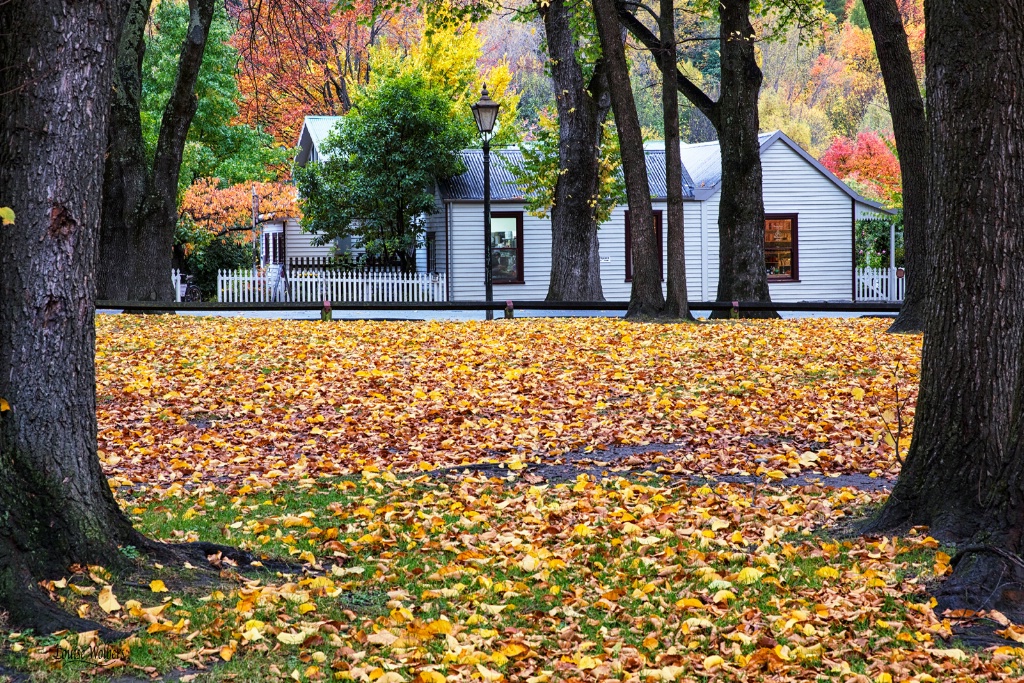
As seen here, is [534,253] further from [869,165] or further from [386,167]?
[869,165]

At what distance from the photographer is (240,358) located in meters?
14.6

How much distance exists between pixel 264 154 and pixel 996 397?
38.5 m

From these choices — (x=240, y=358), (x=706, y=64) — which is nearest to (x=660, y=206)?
(x=240, y=358)

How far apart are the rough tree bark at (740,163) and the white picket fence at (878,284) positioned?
14064mm

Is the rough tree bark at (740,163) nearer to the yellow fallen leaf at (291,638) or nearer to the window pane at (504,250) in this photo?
the window pane at (504,250)

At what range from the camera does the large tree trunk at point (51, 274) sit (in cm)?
527

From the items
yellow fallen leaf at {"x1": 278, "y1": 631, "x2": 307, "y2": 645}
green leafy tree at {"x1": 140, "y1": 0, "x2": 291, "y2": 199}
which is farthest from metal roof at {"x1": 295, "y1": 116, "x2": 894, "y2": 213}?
yellow fallen leaf at {"x1": 278, "y1": 631, "x2": 307, "y2": 645}

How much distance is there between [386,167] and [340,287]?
3864 mm

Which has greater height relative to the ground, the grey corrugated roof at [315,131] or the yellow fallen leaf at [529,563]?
the grey corrugated roof at [315,131]

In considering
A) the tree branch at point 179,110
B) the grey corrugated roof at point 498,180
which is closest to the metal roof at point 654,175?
the grey corrugated roof at point 498,180

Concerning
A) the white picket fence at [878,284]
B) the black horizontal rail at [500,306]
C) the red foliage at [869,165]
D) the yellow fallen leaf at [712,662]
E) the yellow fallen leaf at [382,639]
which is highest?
the red foliage at [869,165]

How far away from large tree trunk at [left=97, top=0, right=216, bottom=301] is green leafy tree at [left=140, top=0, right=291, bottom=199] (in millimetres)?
15674

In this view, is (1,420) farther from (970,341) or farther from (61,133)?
(970,341)

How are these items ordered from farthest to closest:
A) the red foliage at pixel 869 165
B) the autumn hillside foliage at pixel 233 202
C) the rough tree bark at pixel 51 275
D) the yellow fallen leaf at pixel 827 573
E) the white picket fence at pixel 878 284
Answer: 1. the red foliage at pixel 869 165
2. the autumn hillside foliage at pixel 233 202
3. the white picket fence at pixel 878 284
4. the yellow fallen leaf at pixel 827 573
5. the rough tree bark at pixel 51 275
